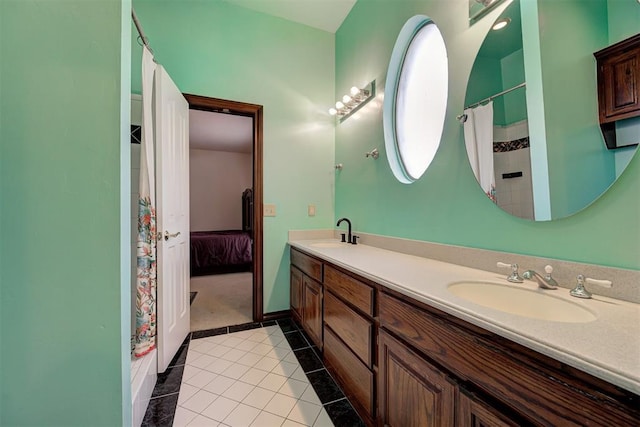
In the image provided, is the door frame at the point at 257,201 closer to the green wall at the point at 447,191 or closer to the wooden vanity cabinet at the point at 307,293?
the wooden vanity cabinet at the point at 307,293

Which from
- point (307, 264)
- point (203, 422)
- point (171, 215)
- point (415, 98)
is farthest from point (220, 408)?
point (415, 98)

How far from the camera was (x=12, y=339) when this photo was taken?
75 centimetres

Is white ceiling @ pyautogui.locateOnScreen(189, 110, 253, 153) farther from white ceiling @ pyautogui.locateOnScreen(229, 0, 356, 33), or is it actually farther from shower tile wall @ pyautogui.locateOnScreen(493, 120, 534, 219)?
shower tile wall @ pyautogui.locateOnScreen(493, 120, 534, 219)

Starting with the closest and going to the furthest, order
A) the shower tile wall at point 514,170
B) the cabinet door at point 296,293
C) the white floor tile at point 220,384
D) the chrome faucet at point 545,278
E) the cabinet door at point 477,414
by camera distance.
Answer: the cabinet door at point 477,414
the chrome faucet at point 545,278
the shower tile wall at point 514,170
the white floor tile at point 220,384
the cabinet door at point 296,293

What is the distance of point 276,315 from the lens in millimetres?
2465

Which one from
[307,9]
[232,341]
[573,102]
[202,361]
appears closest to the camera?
[573,102]

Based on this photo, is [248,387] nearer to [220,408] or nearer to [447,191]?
[220,408]

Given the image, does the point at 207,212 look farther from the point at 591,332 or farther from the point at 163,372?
the point at 591,332

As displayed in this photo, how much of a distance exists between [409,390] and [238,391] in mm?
1069

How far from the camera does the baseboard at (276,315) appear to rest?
2428 mm

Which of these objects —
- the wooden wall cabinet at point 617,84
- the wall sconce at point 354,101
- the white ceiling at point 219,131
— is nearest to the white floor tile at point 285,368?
the wooden wall cabinet at point 617,84

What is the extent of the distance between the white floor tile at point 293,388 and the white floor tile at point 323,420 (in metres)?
0.19

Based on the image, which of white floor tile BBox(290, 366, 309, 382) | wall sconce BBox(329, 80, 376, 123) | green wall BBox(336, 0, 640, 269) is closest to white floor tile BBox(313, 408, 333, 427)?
white floor tile BBox(290, 366, 309, 382)

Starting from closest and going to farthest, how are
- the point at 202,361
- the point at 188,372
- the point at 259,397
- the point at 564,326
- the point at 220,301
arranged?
1. the point at 564,326
2. the point at 259,397
3. the point at 188,372
4. the point at 202,361
5. the point at 220,301
